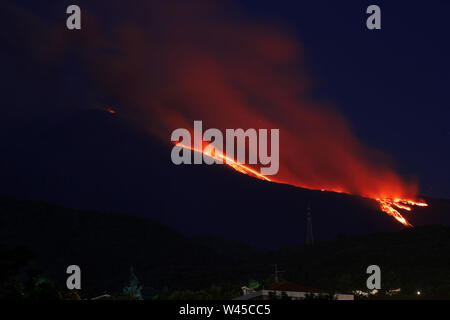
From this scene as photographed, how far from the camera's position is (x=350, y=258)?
15375cm

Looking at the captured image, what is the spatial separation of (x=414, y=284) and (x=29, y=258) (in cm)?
8904

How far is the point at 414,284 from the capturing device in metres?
119

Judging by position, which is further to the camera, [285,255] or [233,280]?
[285,255]

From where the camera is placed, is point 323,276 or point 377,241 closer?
point 323,276

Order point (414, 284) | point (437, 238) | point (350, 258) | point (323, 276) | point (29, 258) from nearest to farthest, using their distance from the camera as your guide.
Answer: point (29, 258)
point (414, 284)
point (323, 276)
point (350, 258)
point (437, 238)
